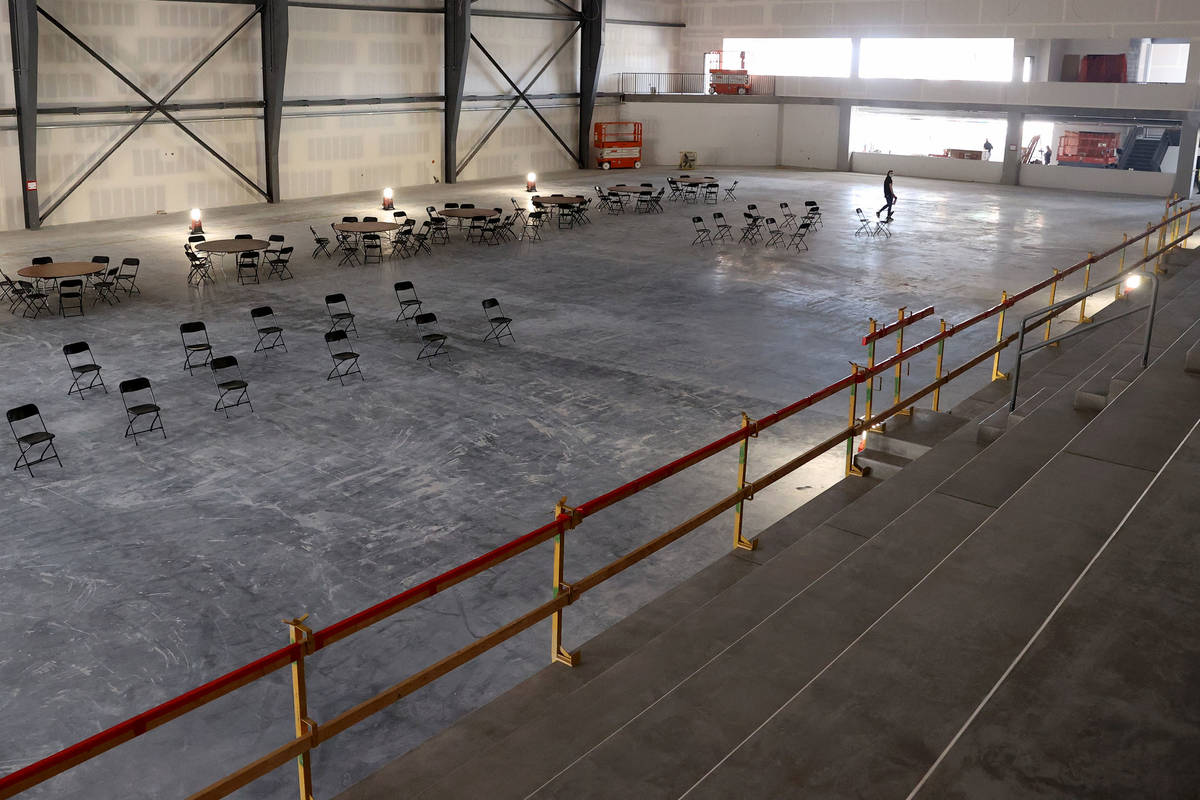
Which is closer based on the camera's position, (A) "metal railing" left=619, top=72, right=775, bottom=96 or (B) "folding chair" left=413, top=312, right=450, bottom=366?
(B) "folding chair" left=413, top=312, right=450, bottom=366

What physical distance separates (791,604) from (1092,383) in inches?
201

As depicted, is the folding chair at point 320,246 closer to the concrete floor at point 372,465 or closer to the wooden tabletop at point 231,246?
the concrete floor at point 372,465

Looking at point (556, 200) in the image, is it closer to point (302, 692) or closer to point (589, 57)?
point (589, 57)

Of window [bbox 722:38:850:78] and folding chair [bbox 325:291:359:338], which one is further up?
window [bbox 722:38:850:78]

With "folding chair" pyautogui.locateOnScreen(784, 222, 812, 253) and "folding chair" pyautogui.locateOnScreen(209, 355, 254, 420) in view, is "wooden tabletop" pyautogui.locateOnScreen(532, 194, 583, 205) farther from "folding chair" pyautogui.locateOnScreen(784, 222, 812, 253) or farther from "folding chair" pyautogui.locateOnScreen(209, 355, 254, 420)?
"folding chair" pyautogui.locateOnScreen(209, 355, 254, 420)

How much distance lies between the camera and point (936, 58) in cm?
3881

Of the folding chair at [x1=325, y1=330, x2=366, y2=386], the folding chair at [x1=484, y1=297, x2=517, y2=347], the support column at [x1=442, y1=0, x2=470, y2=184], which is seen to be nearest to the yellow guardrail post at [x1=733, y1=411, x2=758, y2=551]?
the folding chair at [x1=325, y1=330, x2=366, y2=386]

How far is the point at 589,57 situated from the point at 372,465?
30.0 meters

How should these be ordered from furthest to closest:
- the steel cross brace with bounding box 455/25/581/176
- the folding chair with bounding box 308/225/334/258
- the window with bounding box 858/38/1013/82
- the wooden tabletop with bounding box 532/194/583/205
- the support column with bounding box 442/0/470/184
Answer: the window with bounding box 858/38/1013/82
the steel cross brace with bounding box 455/25/581/176
the support column with bounding box 442/0/470/184
the wooden tabletop with bounding box 532/194/583/205
the folding chair with bounding box 308/225/334/258

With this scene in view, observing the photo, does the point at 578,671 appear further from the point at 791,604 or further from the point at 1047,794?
the point at 1047,794

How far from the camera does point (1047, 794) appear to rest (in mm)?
3697

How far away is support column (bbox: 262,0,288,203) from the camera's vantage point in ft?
89.4

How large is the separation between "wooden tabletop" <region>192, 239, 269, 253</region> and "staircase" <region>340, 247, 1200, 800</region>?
14.6 meters

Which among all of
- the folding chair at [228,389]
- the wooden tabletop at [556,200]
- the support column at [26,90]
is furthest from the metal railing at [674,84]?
the folding chair at [228,389]
